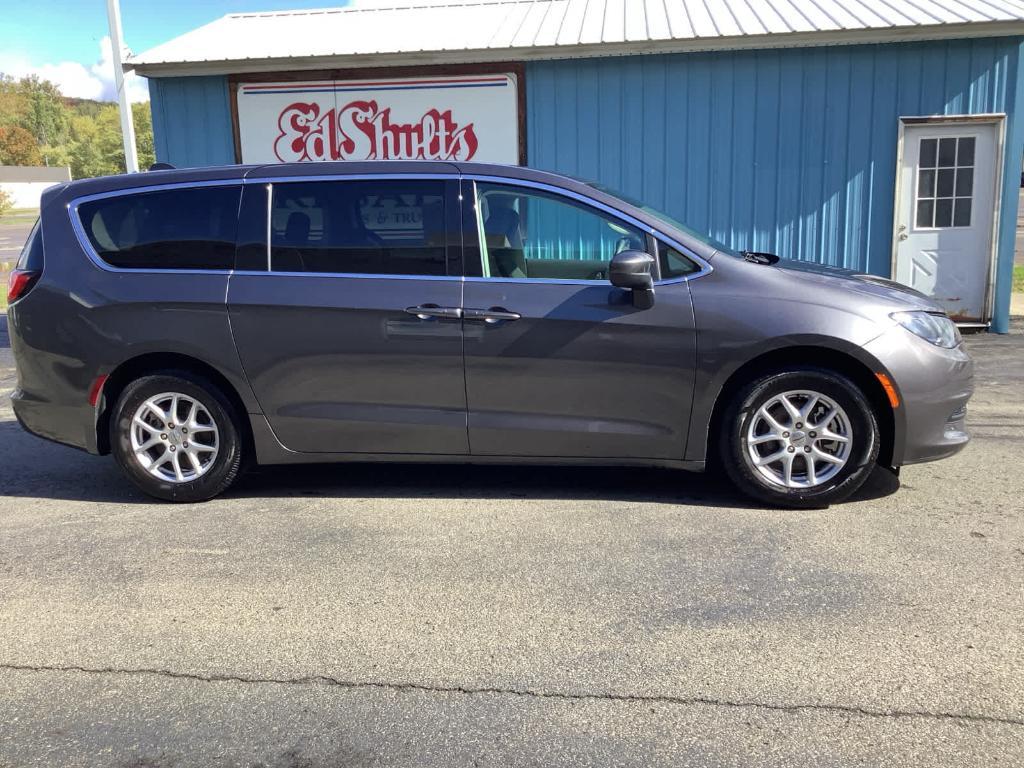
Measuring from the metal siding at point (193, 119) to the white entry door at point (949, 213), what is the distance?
7.67 m

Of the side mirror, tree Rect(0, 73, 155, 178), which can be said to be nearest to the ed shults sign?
the side mirror

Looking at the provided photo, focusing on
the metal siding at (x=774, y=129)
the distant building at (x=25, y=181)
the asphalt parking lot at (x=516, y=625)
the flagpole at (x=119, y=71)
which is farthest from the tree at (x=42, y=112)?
the asphalt parking lot at (x=516, y=625)

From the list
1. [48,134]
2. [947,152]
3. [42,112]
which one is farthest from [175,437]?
[48,134]

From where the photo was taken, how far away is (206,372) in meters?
4.78

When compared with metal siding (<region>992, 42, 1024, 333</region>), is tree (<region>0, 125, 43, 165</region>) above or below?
above

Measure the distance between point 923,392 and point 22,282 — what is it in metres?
4.76

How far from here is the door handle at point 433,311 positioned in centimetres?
450

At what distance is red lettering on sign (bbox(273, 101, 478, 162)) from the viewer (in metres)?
10.0

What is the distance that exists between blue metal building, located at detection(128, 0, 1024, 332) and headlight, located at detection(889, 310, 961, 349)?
5.42 metres

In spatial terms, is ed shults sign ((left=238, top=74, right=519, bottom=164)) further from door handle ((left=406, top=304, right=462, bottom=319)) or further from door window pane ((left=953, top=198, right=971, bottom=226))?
door handle ((left=406, top=304, right=462, bottom=319))

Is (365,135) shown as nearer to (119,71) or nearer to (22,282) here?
(119,71)

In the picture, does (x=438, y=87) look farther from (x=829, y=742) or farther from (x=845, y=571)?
(x=829, y=742)

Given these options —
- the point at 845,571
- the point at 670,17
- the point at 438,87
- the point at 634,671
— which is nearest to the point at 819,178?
the point at 670,17

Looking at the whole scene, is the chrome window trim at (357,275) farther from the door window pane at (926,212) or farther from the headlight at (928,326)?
the door window pane at (926,212)
